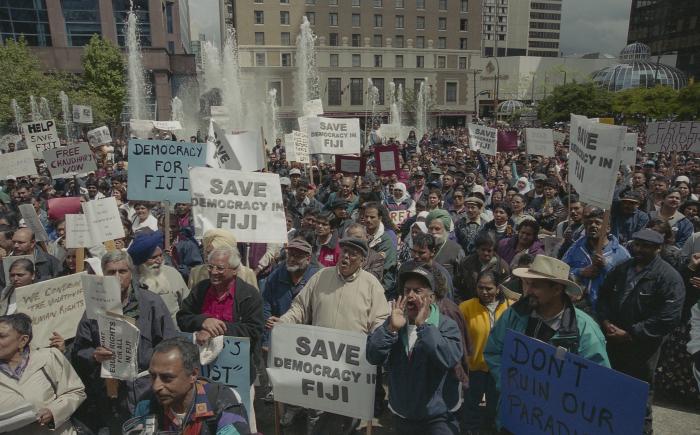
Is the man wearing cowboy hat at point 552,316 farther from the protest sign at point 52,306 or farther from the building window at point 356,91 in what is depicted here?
the building window at point 356,91

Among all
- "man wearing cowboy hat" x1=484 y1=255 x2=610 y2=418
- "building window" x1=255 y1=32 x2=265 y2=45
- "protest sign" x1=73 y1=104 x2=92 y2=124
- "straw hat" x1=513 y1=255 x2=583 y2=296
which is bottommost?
"man wearing cowboy hat" x1=484 y1=255 x2=610 y2=418

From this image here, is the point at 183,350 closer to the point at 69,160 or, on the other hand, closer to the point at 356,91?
the point at 69,160

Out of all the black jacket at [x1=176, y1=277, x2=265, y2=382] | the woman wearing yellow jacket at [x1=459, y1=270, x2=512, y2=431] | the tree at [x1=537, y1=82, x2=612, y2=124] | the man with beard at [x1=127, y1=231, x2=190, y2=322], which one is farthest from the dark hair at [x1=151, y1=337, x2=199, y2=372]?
the tree at [x1=537, y1=82, x2=612, y2=124]

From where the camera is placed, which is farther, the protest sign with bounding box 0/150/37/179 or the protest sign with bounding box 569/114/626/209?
the protest sign with bounding box 0/150/37/179

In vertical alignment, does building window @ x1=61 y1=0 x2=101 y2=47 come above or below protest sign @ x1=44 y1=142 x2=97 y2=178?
above

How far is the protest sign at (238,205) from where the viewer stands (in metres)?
5.44

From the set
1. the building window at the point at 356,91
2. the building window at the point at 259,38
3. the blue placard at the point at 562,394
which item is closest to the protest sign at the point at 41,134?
the blue placard at the point at 562,394

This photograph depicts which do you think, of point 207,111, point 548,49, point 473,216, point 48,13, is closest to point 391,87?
point 207,111

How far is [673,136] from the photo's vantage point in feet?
39.9

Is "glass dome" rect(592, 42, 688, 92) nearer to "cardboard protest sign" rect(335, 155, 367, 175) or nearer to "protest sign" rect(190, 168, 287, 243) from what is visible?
"cardboard protest sign" rect(335, 155, 367, 175)

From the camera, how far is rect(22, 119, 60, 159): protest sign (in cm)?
1177

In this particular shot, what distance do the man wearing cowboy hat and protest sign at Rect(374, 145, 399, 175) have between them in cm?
727

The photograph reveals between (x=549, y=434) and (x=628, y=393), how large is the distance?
2.13 ft

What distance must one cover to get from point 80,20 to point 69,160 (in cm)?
4457
